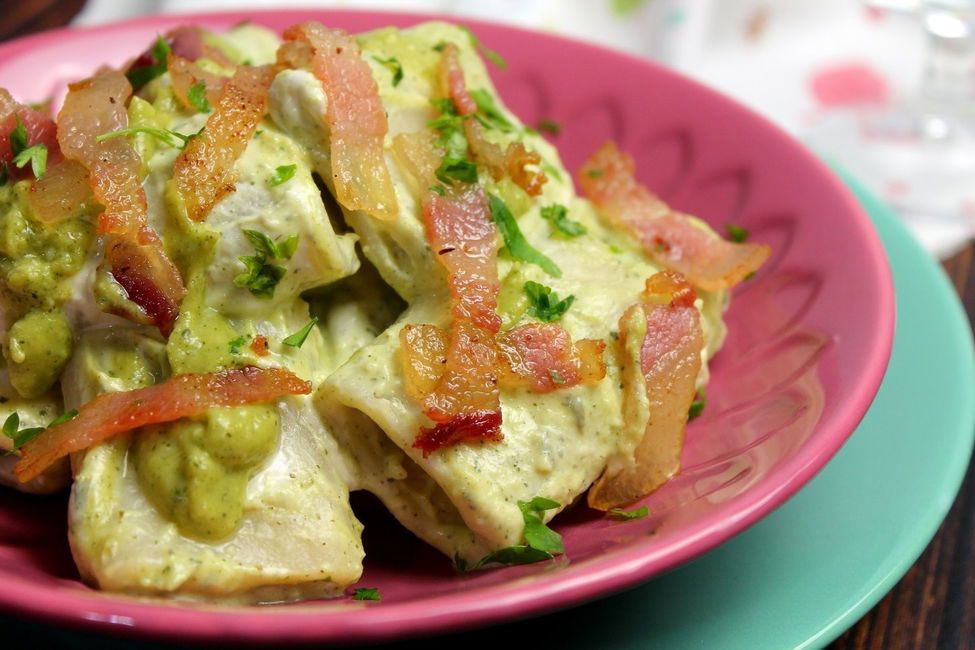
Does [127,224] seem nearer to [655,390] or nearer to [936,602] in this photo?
[655,390]

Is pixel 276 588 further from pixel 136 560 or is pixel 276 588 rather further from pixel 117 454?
pixel 117 454

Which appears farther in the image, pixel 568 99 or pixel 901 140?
pixel 901 140

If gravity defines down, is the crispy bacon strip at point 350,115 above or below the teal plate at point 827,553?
above

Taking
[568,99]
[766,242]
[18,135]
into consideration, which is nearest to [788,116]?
[568,99]

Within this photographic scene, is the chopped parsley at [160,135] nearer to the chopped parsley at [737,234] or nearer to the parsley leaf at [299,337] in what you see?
the parsley leaf at [299,337]

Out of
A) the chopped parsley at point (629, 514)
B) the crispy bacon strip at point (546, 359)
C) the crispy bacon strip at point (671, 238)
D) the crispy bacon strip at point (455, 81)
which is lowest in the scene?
the chopped parsley at point (629, 514)

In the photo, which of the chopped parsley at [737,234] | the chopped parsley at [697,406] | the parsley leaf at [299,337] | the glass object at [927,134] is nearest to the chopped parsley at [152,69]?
the parsley leaf at [299,337]
